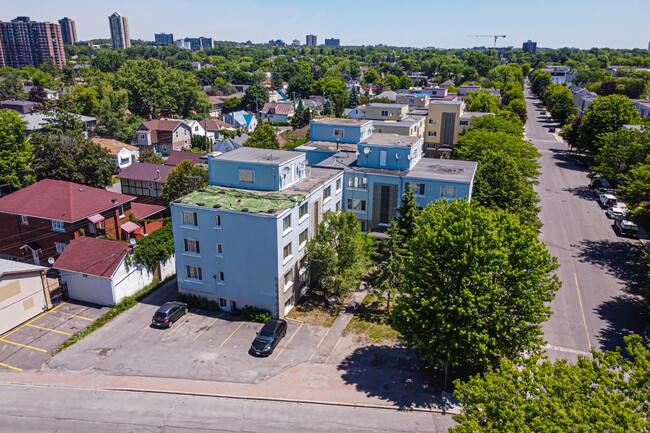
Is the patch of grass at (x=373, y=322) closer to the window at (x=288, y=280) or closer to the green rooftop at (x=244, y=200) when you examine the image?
the window at (x=288, y=280)

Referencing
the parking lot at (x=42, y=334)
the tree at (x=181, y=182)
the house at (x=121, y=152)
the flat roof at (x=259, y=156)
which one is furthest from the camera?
the house at (x=121, y=152)

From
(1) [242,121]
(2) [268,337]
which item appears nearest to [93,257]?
(2) [268,337]

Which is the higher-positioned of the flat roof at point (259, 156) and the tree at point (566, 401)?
the flat roof at point (259, 156)

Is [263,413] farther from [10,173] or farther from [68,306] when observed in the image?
[10,173]

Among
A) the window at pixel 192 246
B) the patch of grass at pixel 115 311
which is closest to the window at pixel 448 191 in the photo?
the window at pixel 192 246

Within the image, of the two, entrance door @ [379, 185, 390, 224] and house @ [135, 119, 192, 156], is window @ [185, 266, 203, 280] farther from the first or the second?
house @ [135, 119, 192, 156]

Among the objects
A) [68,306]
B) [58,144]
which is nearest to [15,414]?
[68,306]

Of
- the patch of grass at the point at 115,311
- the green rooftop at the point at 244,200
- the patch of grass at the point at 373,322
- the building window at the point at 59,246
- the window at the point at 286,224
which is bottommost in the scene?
the patch of grass at the point at 373,322
